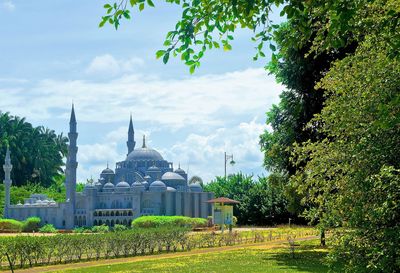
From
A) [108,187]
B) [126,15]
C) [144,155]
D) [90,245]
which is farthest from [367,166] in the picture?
[144,155]

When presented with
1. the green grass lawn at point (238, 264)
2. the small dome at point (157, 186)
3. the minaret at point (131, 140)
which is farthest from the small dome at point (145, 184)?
the green grass lawn at point (238, 264)

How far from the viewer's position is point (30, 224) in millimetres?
60875

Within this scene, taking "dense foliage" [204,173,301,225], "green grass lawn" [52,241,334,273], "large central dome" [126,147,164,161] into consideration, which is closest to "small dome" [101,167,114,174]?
"large central dome" [126,147,164,161]

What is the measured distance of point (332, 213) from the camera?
37.7ft

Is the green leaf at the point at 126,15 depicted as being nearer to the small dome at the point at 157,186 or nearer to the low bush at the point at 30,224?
the low bush at the point at 30,224

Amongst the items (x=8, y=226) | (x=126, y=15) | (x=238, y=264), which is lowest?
(x=238, y=264)

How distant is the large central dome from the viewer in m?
77.8

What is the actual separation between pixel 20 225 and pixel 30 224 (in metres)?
1.48

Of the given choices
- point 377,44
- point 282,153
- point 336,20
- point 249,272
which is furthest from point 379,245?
point 282,153

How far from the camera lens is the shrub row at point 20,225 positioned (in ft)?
191

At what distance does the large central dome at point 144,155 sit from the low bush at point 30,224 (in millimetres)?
18958

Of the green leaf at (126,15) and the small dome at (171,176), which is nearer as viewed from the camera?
the green leaf at (126,15)

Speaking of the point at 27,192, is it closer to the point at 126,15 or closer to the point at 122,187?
the point at 122,187

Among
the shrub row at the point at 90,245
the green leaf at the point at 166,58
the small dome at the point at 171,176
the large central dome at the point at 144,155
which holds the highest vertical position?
the large central dome at the point at 144,155
